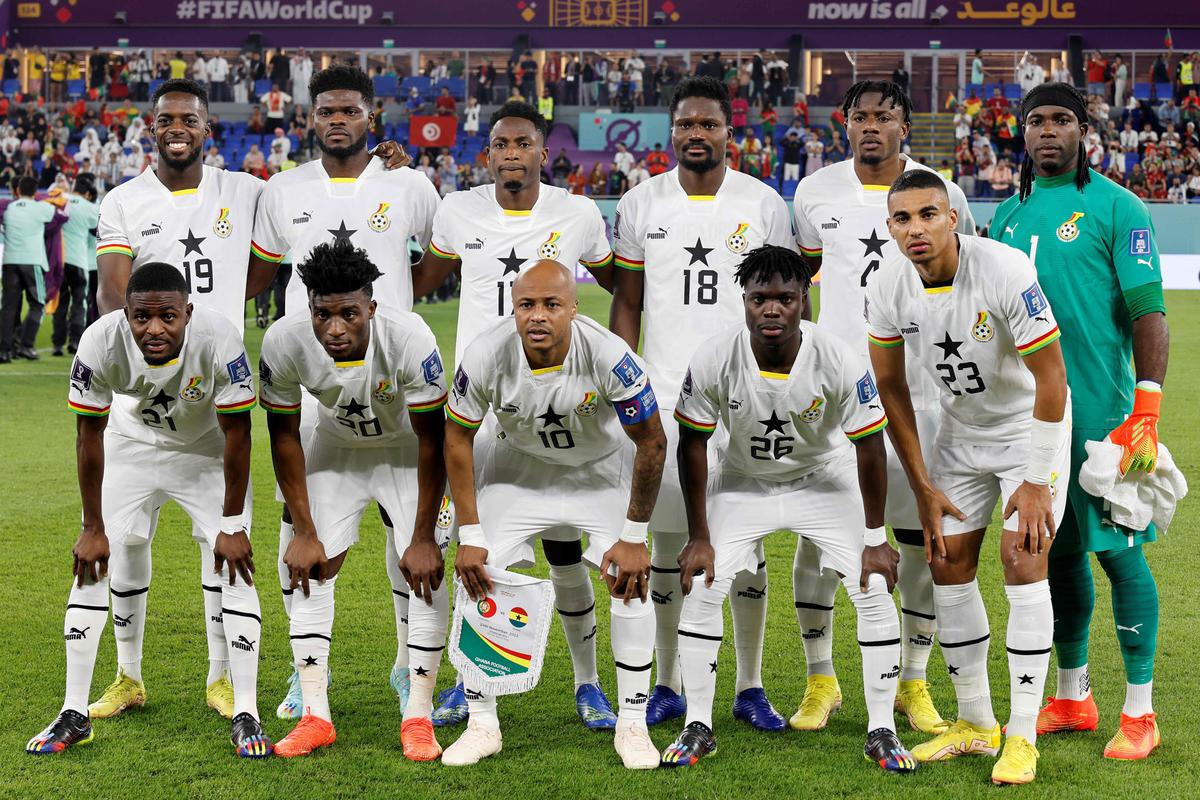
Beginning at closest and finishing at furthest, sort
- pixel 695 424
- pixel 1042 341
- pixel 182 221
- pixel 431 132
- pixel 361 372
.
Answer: pixel 1042 341
pixel 695 424
pixel 361 372
pixel 182 221
pixel 431 132

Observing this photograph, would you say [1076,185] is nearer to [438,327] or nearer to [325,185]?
[325,185]

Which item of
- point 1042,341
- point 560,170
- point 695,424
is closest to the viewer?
point 1042,341

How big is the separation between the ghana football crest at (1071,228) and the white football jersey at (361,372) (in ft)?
8.11

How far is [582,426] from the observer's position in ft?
16.9

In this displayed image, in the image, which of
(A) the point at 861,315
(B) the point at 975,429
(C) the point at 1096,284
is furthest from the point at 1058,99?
(B) the point at 975,429

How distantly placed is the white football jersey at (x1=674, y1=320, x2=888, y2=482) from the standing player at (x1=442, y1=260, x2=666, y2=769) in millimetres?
216

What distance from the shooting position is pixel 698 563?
496 centimetres

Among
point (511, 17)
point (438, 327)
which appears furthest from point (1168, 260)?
point (511, 17)

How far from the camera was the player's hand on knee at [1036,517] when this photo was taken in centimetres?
468

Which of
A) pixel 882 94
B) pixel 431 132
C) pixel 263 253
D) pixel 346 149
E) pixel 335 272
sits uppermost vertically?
pixel 431 132

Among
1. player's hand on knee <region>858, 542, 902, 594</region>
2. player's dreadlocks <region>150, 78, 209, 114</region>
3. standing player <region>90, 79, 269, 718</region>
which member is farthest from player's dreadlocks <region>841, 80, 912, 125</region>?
player's dreadlocks <region>150, 78, 209, 114</region>

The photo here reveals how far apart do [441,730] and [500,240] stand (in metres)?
2.12

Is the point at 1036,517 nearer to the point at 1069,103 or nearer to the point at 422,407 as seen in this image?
the point at 1069,103

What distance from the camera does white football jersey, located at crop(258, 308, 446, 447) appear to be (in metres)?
5.06
